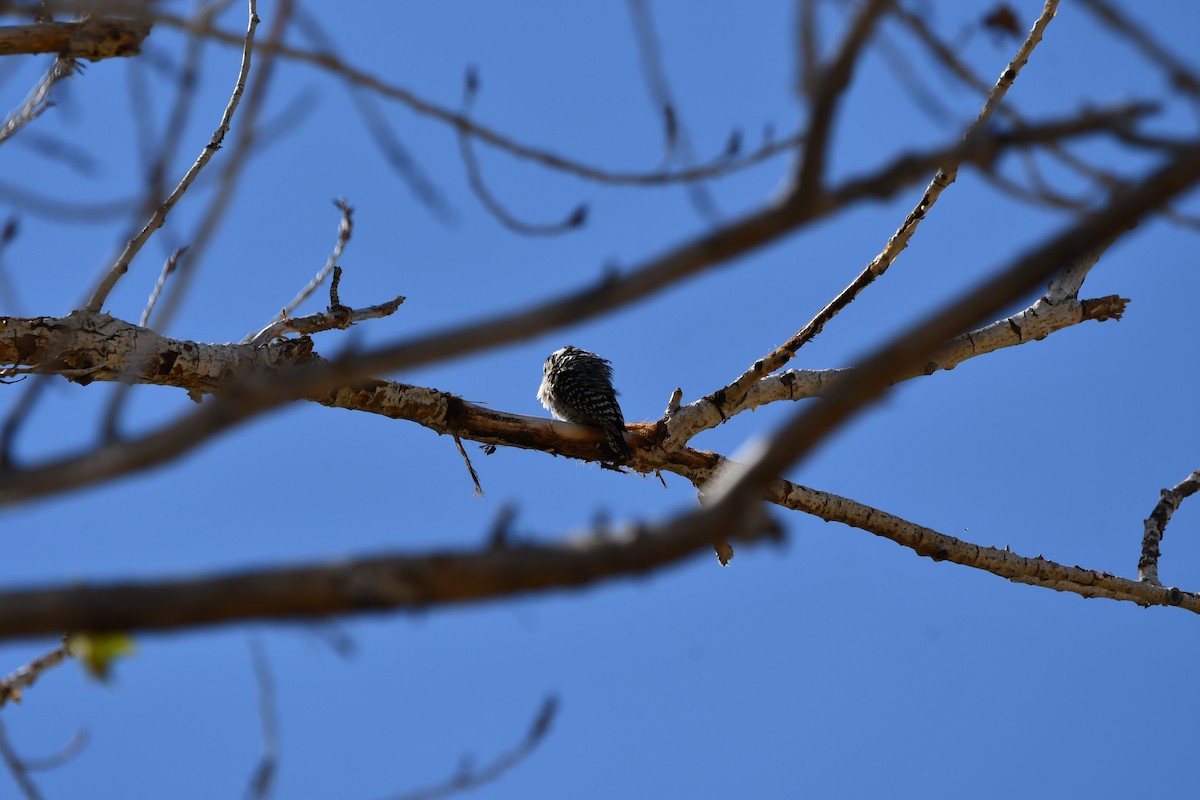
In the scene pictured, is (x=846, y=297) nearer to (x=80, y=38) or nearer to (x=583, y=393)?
(x=583, y=393)

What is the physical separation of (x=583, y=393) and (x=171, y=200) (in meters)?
3.39

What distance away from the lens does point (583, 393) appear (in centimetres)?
680

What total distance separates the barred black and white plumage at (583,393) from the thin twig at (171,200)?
2300mm

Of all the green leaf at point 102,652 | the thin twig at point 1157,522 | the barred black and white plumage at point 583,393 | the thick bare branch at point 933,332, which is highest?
the barred black and white plumage at point 583,393

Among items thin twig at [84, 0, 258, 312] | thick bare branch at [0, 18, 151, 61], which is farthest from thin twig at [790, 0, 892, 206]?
thin twig at [84, 0, 258, 312]

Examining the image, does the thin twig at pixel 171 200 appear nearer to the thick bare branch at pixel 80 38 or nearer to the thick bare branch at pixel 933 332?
the thick bare branch at pixel 80 38

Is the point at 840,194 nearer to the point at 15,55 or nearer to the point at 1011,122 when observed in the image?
the point at 1011,122

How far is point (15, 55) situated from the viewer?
2.54 meters

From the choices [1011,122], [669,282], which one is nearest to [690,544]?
[669,282]

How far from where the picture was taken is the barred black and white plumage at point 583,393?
217 inches

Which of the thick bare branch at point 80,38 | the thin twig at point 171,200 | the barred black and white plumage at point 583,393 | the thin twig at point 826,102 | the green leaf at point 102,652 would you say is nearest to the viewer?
the thin twig at point 826,102

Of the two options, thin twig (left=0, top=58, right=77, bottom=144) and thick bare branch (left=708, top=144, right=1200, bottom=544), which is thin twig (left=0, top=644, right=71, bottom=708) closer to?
thin twig (left=0, top=58, right=77, bottom=144)

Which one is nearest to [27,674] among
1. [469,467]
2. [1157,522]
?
[469,467]

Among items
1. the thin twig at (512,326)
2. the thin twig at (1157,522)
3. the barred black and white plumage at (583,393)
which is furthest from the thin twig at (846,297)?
the thin twig at (512,326)
